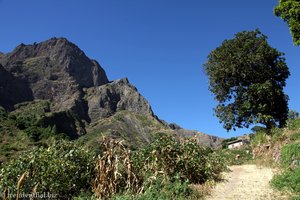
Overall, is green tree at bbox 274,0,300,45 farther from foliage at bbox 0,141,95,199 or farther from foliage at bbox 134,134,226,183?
foliage at bbox 0,141,95,199

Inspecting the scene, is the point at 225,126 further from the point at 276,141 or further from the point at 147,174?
the point at 147,174

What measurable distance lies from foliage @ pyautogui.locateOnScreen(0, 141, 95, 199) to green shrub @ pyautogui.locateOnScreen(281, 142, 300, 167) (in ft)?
26.6

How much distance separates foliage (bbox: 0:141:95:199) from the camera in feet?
30.3

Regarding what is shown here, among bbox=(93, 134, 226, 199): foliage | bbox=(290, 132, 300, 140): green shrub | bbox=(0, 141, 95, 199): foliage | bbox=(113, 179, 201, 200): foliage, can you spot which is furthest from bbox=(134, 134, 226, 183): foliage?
bbox=(290, 132, 300, 140): green shrub

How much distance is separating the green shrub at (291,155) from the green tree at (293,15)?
6.24 m

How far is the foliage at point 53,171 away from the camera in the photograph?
9.23m

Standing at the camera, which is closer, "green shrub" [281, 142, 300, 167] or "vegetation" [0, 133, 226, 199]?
"vegetation" [0, 133, 226, 199]

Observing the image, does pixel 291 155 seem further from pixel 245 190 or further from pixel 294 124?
pixel 294 124

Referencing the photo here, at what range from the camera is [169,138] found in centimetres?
1262

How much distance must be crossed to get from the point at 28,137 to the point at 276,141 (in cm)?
8137

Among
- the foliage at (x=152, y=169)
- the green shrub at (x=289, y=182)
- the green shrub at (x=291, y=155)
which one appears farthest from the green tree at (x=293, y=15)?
the green shrub at (x=289, y=182)

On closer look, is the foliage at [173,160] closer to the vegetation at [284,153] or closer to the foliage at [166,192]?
the foliage at [166,192]

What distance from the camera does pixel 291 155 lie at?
44.5 feet

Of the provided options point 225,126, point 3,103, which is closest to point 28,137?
point 225,126
